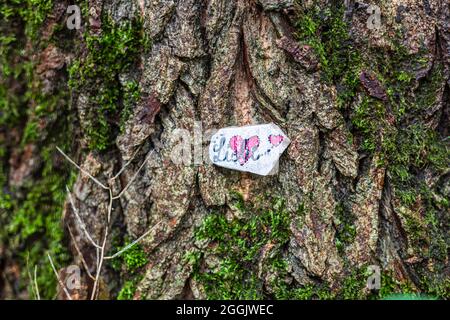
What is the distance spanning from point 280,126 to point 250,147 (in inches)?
6.0

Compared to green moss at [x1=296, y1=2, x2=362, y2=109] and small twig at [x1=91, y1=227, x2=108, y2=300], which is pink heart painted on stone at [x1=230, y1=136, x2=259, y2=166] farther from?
small twig at [x1=91, y1=227, x2=108, y2=300]

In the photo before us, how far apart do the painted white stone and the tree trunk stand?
34mm

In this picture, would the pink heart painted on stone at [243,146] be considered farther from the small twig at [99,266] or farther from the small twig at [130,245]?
the small twig at [99,266]

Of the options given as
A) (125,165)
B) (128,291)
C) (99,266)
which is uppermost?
(125,165)

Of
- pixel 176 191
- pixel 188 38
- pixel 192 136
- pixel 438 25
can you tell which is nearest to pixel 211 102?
pixel 192 136

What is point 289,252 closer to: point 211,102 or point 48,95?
point 211,102

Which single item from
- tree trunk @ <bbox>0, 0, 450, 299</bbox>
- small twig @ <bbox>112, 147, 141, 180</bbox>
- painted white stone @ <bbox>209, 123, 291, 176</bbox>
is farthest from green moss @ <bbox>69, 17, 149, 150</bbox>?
painted white stone @ <bbox>209, 123, 291, 176</bbox>

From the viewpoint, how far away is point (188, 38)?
1.63 m

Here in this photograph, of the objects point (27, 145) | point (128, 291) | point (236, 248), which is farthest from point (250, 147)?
point (27, 145)

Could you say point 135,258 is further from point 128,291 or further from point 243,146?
point 243,146

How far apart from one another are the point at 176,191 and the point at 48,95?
814 millimetres

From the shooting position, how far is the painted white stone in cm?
164

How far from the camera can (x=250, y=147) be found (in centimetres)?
166
